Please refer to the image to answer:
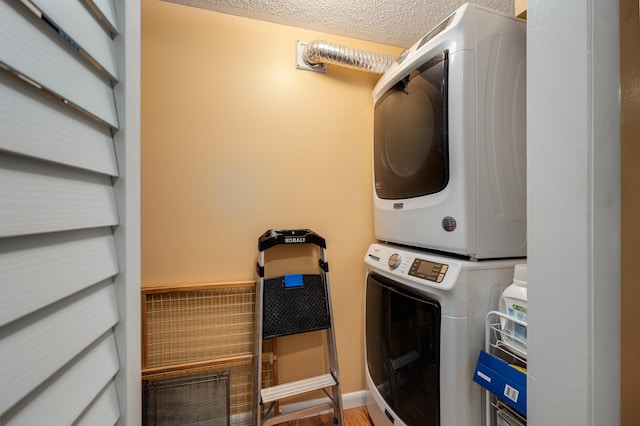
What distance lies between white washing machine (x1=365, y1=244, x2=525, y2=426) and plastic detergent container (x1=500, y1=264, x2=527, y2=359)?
3.2 inches

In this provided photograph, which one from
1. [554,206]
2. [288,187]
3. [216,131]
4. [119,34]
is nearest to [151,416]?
[288,187]

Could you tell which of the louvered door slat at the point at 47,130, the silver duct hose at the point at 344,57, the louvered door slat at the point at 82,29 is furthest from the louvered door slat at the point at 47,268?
the silver duct hose at the point at 344,57

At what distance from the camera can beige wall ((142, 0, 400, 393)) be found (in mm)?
1416

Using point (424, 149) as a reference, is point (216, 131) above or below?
above

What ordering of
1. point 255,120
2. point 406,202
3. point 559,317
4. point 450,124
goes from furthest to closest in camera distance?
point 255,120
point 406,202
point 450,124
point 559,317

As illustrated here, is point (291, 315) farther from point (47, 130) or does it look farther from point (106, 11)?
point (106, 11)

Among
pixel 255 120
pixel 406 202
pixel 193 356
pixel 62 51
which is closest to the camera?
pixel 62 51

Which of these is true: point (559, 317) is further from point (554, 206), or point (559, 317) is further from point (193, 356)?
point (193, 356)

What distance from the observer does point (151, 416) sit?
1.32 meters

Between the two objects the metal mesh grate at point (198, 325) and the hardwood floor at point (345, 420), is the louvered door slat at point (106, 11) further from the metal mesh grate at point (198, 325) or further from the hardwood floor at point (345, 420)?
the hardwood floor at point (345, 420)

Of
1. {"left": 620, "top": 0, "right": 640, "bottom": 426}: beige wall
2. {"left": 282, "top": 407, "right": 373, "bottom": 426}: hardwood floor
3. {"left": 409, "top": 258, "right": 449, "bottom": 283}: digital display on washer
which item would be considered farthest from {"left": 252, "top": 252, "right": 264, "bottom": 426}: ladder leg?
{"left": 620, "top": 0, "right": 640, "bottom": 426}: beige wall

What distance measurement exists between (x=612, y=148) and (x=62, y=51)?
1.08 m

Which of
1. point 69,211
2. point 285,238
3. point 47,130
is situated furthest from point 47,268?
point 285,238

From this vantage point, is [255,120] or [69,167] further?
[255,120]
